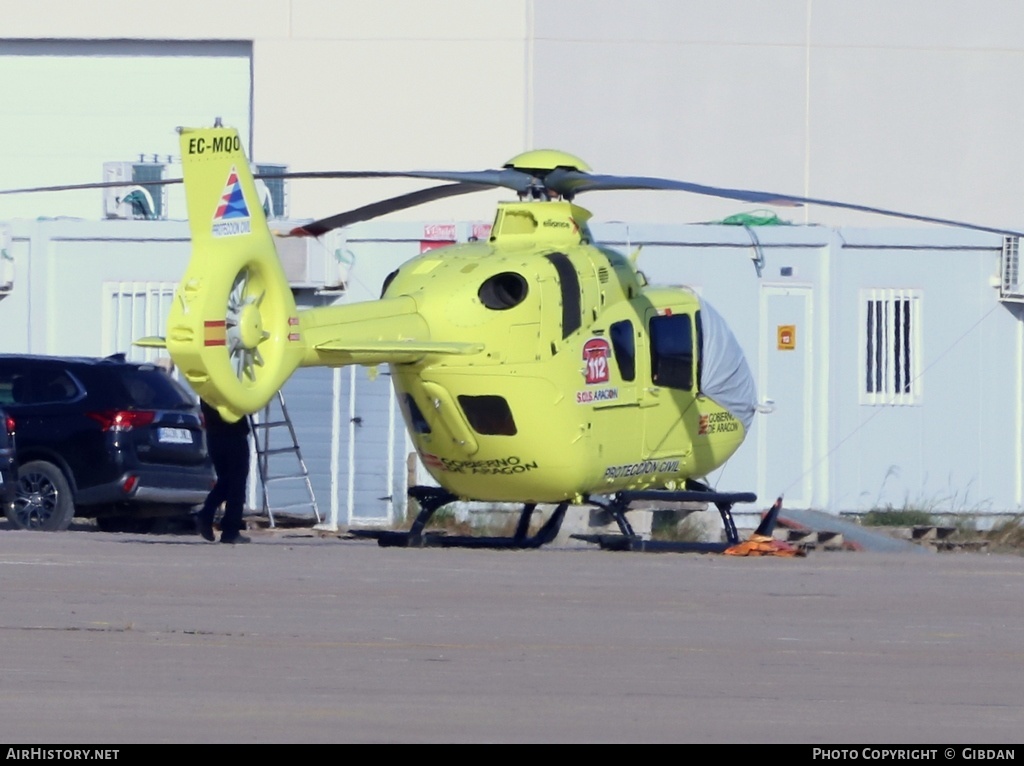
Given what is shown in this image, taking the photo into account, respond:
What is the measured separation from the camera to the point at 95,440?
61.7 ft

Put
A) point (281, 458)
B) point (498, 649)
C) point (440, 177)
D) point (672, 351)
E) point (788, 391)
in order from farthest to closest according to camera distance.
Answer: point (788, 391) → point (281, 458) → point (672, 351) → point (440, 177) → point (498, 649)

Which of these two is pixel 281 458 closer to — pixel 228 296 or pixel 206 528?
pixel 206 528

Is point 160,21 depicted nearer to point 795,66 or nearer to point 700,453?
point 795,66

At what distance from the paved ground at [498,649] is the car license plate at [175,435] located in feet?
10.8

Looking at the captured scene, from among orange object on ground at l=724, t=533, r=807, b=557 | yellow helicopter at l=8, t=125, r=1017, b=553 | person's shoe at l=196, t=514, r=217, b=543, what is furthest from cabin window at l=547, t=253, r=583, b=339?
person's shoe at l=196, t=514, r=217, b=543

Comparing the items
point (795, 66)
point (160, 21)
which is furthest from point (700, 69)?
point (160, 21)

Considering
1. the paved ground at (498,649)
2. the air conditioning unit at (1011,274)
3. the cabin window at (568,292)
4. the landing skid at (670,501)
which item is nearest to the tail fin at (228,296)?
the paved ground at (498,649)

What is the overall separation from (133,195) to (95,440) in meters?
7.23

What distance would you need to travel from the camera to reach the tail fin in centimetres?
1341

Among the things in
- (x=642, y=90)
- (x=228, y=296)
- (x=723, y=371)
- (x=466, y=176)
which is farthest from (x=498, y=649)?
(x=642, y=90)

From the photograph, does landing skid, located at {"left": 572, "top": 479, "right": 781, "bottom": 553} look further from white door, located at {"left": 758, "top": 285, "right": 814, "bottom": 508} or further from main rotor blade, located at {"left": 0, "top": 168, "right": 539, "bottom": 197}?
white door, located at {"left": 758, "top": 285, "right": 814, "bottom": 508}

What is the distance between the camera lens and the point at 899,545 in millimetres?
19484

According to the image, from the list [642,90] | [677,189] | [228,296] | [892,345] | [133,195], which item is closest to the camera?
[228,296]
